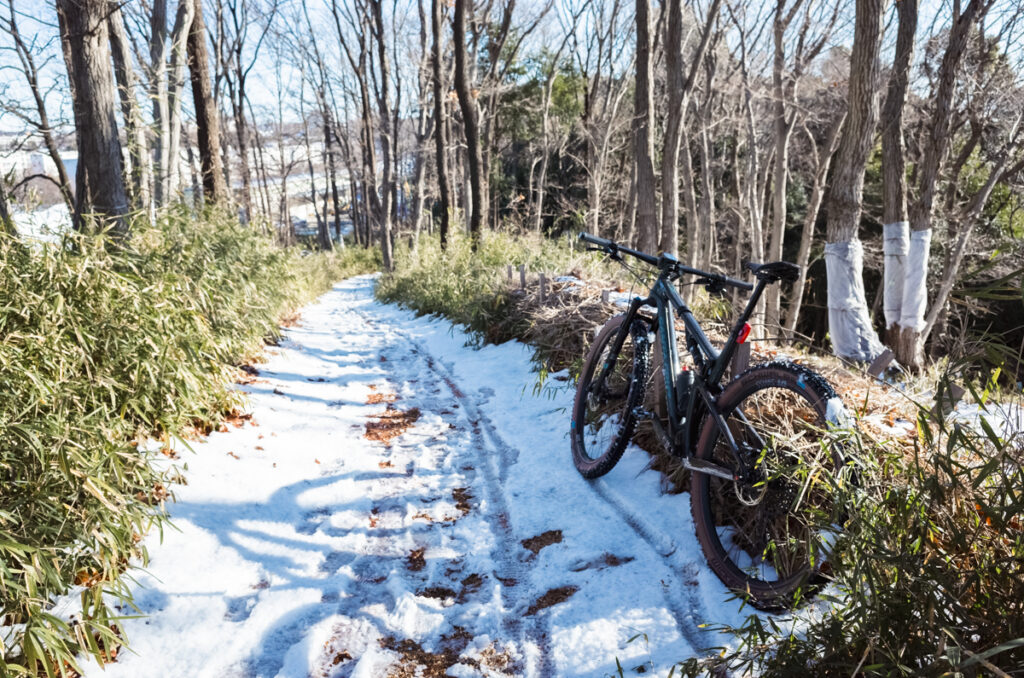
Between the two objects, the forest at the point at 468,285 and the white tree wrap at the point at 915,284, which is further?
the white tree wrap at the point at 915,284

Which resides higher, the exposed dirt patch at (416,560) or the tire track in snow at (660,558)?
the tire track in snow at (660,558)

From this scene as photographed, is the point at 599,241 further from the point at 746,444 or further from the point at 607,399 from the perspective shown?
the point at 746,444

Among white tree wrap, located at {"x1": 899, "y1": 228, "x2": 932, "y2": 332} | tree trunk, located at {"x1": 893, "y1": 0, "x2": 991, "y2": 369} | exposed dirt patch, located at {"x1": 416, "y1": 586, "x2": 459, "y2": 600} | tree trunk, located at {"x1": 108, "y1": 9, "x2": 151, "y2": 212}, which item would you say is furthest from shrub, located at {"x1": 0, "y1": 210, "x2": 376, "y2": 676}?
tree trunk, located at {"x1": 893, "y1": 0, "x2": 991, "y2": 369}

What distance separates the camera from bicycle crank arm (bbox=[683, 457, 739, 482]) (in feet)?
7.07

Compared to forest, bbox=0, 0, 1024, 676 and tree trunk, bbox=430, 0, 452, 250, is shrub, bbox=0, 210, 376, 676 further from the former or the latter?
tree trunk, bbox=430, 0, 452, 250

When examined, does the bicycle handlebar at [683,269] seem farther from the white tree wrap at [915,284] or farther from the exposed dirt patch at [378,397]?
the white tree wrap at [915,284]

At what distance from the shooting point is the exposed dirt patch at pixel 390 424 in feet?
13.8

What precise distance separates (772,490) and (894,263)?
8.04 metres

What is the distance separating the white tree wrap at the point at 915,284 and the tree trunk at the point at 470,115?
23.0 feet

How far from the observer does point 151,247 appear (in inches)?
172

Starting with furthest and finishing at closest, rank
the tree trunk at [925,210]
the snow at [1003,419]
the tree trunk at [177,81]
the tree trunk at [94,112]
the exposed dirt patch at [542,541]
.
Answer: the tree trunk at [925,210]
the tree trunk at [177,81]
the tree trunk at [94,112]
the exposed dirt patch at [542,541]
the snow at [1003,419]

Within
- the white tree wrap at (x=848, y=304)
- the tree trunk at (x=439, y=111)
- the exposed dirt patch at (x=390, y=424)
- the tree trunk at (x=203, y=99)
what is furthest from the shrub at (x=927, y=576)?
the tree trunk at (x=439, y=111)

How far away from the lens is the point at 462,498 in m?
3.22

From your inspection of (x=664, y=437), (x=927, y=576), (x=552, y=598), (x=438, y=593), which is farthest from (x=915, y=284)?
(x=438, y=593)
